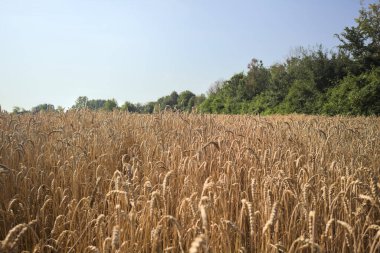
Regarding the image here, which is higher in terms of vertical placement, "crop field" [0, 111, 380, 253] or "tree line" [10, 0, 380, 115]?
"tree line" [10, 0, 380, 115]

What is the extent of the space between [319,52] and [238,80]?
12122 mm

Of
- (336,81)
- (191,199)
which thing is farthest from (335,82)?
(191,199)

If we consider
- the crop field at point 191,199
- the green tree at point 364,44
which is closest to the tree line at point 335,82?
the green tree at point 364,44

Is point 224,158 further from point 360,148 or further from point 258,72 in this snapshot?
point 258,72

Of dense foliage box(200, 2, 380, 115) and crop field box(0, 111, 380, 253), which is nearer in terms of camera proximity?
crop field box(0, 111, 380, 253)

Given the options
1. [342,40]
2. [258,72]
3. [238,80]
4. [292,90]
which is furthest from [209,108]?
[342,40]

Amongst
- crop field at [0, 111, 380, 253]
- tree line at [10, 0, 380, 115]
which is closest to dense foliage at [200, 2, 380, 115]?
tree line at [10, 0, 380, 115]

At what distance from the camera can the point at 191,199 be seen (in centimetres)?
211

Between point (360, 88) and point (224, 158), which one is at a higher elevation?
point (360, 88)

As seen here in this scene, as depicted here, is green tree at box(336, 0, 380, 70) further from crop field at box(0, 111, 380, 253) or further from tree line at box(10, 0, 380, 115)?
crop field at box(0, 111, 380, 253)

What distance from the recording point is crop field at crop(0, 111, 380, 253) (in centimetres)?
171

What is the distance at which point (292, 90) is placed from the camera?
2206cm

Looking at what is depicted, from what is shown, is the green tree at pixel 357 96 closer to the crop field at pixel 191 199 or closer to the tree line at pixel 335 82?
the tree line at pixel 335 82

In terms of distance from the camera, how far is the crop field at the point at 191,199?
1712 millimetres
